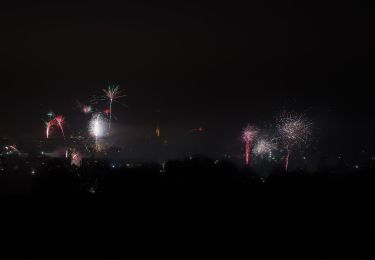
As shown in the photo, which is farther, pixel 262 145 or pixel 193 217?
pixel 262 145

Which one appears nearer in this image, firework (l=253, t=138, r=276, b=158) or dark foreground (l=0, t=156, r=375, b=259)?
dark foreground (l=0, t=156, r=375, b=259)

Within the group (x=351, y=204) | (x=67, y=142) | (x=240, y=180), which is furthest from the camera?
(x=67, y=142)

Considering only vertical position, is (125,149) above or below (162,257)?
above

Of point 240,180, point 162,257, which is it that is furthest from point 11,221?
point 240,180

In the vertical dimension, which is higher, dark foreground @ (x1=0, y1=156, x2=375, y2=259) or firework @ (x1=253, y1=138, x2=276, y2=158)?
firework @ (x1=253, y1=138, x2=276, y2=158)

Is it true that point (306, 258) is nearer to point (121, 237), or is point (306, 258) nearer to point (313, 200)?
point (313, 200)

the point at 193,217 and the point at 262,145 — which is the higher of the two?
the point at 262,145

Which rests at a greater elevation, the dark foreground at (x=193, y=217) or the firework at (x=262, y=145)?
the firework at (x=262, y=145)

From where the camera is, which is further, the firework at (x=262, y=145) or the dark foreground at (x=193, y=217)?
the firework at (x=262, y=145)
